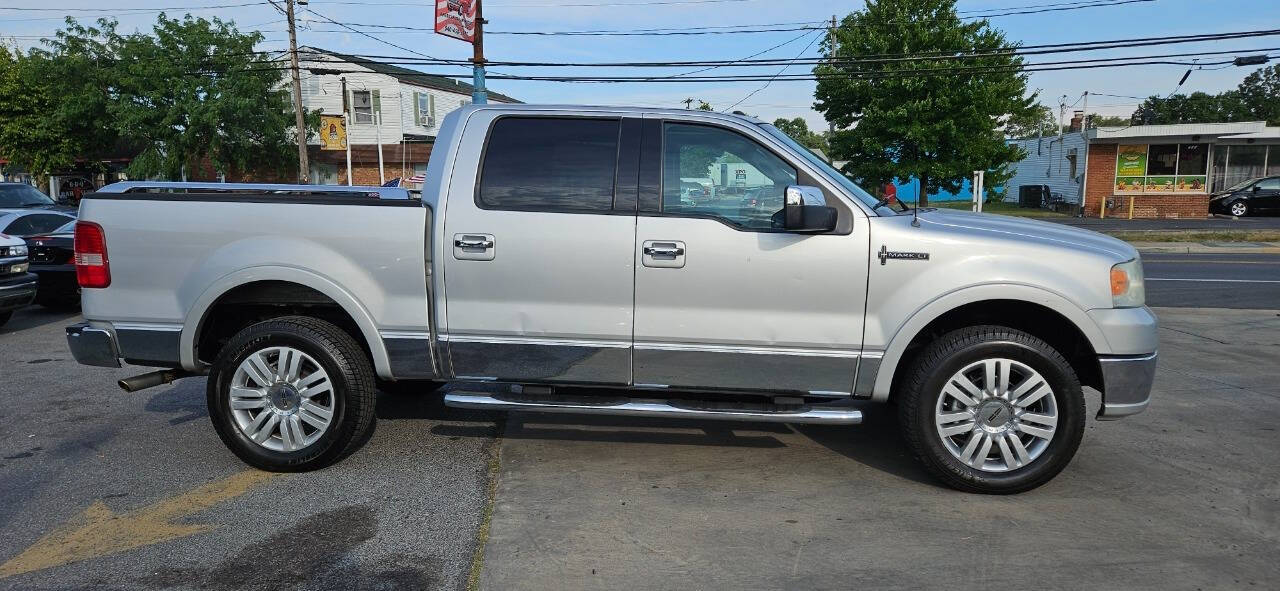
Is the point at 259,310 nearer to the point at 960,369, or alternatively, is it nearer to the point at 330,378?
the point at 330,378

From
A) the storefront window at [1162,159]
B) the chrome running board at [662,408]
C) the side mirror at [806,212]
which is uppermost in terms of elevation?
the storefront window at [1162,159]

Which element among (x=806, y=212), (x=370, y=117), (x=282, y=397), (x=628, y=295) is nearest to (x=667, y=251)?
(x=628, y=295)

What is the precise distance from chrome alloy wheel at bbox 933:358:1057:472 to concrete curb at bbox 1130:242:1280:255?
19312 millimetres

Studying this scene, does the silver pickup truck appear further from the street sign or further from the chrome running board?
the street sign

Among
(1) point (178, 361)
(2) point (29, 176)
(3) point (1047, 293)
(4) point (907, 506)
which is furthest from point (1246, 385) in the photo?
(2) point (29, 176)

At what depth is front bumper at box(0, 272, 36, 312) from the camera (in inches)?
361

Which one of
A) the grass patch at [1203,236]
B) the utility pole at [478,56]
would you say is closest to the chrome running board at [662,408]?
the utility pole at [478,56]

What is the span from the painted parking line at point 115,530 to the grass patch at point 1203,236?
78.2 ft

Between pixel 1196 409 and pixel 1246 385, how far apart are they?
1129mm

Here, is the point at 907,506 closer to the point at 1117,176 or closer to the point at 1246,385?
the point at 1246,385

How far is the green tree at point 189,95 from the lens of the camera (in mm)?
32594

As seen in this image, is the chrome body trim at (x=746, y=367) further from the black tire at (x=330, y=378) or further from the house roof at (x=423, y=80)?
the house roof at (x=423, y=80)

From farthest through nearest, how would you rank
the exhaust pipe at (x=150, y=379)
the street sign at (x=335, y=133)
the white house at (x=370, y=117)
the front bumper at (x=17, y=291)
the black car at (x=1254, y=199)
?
the white house at (x=370, y=117) < the street sign at (x=335, y=133) < the black car at (x=1254, y=199) < the front bumper at (x=17, y=291) < the exhaust pipe at (x=150, y=379)

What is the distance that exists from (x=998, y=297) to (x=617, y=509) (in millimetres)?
2143
